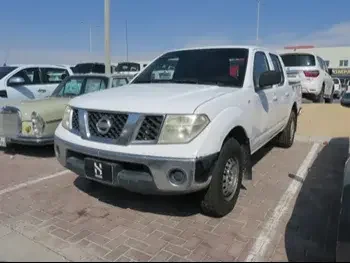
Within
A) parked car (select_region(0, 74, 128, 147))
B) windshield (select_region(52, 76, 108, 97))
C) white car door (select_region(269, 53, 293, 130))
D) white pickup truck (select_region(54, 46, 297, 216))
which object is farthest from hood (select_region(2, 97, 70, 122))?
white car door (select_region(269, 53, 293, 130))

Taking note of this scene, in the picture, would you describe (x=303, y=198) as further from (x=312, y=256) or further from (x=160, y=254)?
(x=160, y=254)

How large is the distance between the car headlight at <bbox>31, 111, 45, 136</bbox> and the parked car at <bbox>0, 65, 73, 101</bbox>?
3.78 meters

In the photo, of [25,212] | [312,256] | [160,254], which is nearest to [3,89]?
[25,212]

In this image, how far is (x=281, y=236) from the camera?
10.2ft

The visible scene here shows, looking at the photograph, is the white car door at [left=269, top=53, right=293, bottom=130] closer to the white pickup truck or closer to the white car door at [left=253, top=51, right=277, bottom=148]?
the white car door at [left=253, top=51, right=277, bottom=148]

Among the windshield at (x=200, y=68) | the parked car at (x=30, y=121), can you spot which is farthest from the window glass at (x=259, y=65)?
the parked car at (x=30, y=121)

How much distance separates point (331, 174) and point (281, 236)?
2.32 metres

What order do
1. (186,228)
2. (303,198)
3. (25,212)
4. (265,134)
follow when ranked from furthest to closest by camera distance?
(265,134), (303,198), (25,212), (186,228)

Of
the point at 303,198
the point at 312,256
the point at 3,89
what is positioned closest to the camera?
the point at 312,256

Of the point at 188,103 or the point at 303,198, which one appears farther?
the point at 303,198

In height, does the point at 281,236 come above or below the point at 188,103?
below

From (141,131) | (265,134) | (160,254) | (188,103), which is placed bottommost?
(160,254)

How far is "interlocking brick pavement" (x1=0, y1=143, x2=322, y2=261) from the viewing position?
2855mm

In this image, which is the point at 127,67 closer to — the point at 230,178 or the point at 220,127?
the point at 230,178
